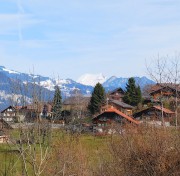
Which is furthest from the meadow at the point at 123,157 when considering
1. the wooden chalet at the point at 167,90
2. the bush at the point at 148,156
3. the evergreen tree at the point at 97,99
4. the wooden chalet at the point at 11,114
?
the evergreen tree at the point at 97,99

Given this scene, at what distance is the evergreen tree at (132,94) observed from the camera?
54.6m

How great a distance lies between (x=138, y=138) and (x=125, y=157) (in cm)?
79

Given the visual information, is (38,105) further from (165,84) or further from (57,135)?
(165,84)

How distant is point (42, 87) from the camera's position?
544 inches

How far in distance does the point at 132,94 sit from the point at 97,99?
5318 millimetres

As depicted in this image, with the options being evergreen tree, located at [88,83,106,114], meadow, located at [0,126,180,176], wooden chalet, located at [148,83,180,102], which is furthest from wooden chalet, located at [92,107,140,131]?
meadow, located at [0,126,180,176]

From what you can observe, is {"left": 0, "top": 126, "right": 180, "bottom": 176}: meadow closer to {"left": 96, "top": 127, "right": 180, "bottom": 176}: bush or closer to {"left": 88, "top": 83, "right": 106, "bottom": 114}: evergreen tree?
{"left": 96, "top": 127, "right": 180, "bottom": 176}: bush

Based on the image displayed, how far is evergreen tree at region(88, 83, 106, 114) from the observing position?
55.1 metres

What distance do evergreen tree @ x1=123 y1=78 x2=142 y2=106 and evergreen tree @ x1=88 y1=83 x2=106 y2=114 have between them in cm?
354

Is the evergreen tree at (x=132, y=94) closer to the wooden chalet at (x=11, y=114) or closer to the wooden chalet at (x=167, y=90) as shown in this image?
the wooden chalet at (x=167, y=90)

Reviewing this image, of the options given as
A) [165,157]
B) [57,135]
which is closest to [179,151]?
[165,157]

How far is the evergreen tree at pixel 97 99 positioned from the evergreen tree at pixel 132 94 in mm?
3536

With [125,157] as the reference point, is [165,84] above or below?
above

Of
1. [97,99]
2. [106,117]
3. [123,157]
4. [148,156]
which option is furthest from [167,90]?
[97,99]
